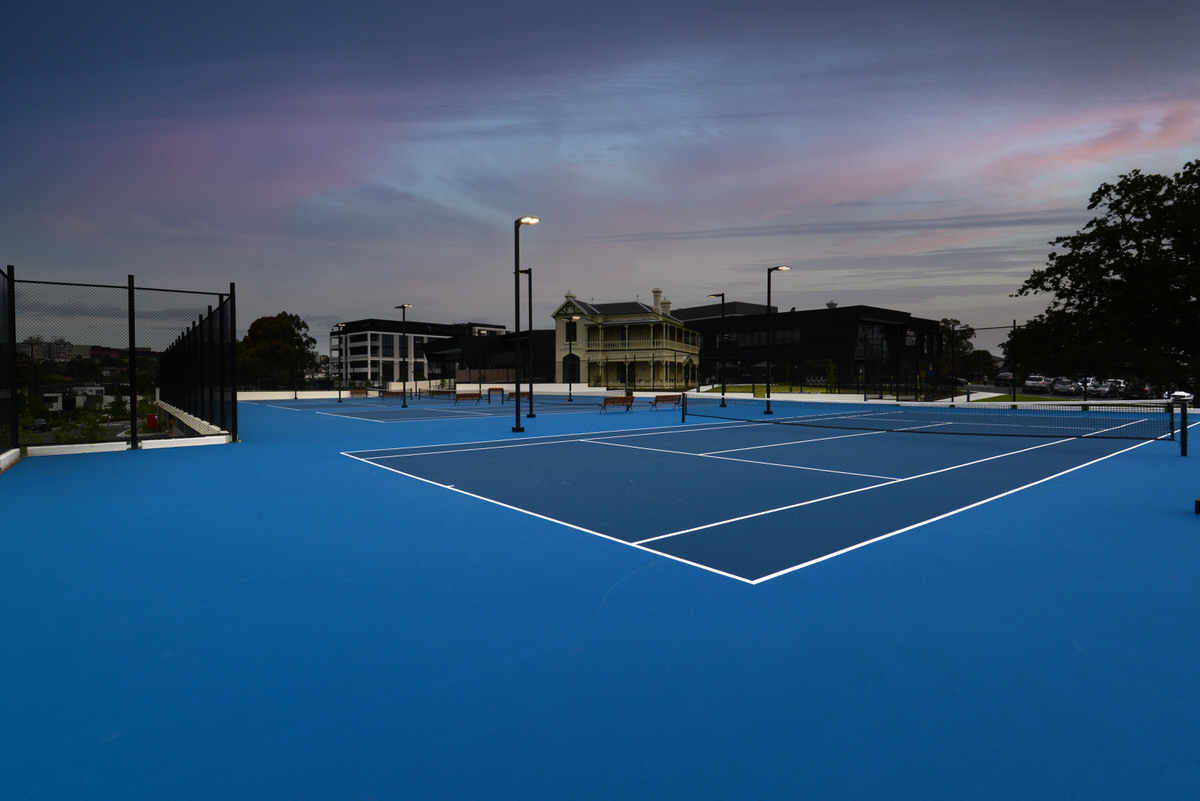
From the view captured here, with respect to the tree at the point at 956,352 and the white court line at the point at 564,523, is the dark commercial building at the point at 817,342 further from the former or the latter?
the white court line at the point at 564,523

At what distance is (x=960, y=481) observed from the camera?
35.1 feet

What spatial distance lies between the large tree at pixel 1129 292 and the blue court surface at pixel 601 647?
30.7 metres

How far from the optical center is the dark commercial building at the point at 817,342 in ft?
220

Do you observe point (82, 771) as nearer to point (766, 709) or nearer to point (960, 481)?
point (766, 709)

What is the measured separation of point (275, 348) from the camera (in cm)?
7938

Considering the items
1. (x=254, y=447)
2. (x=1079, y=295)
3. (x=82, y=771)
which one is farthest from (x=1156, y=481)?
(x=1079, y=295)

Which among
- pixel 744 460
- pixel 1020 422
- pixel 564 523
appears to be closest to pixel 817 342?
pixel 1020 422

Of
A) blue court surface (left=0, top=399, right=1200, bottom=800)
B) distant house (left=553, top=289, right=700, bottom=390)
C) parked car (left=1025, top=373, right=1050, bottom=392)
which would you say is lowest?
blue court surface (left=0, top=399, right=1200, bottom=800)

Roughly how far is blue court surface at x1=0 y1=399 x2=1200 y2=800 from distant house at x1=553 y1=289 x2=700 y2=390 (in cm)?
5734

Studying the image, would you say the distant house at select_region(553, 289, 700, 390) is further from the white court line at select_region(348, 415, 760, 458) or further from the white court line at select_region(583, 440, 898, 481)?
the white court line at select_region(583, 440, 898, 481)

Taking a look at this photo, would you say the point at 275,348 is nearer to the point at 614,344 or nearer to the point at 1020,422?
the point at 614,344

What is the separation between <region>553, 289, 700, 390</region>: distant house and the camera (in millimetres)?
66250

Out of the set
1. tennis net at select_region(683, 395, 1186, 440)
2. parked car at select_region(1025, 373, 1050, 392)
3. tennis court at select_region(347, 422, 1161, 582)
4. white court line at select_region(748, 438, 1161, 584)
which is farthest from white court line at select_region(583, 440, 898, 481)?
parked car at select_region(1025, 373, 1050, 392)

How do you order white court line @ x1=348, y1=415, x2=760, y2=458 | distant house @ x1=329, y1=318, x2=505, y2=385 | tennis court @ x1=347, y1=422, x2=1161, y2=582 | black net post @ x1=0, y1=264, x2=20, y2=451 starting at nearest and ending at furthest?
tennis court @ x1=347, y1=422, x2=1161, y2=582 < black net post @ x1=0, y1=264, x2=20, y2=451 < white court line @ x1=348, y1=415, x2=760, y2=458 < distant house @ x1=329, y1=318, x2=505, y2=385
